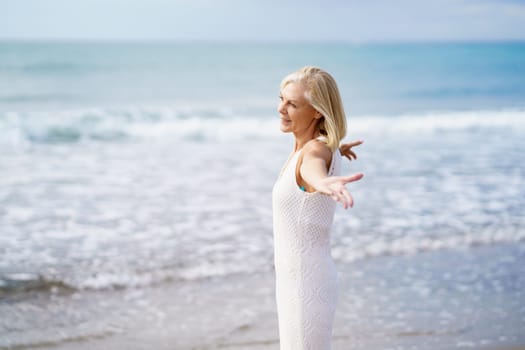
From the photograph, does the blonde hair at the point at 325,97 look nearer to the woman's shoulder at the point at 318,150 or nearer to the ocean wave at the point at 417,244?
the woman's shoulder at the point at 318,150

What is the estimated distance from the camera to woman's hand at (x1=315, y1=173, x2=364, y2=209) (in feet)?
7.23

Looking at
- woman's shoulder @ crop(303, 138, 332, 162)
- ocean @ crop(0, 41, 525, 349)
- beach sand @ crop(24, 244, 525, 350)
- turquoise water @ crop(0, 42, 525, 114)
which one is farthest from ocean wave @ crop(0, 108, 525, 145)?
woman's shoulder @ crop(303, 138, 332, 162)

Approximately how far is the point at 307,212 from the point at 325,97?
17.9 inches

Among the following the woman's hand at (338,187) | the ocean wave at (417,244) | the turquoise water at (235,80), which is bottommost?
the ocean wave at (417,244)

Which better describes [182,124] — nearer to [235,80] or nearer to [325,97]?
[235,80]

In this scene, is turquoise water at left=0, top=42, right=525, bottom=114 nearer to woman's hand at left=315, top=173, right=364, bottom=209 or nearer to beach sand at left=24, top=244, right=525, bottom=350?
beach sand at left=24, top=244, right=525, bottom=350

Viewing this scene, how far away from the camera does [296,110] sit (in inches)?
105

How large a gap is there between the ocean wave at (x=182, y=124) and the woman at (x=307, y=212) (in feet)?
40.3

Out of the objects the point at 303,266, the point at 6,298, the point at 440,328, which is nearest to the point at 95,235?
the point at 6,298

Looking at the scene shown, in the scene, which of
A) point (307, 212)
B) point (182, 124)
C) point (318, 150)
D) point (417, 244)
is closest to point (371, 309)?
point (417, 244)

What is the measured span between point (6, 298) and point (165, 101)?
63.3 ft

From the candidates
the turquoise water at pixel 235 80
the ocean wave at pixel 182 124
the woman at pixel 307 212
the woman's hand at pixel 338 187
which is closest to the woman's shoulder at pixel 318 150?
the woman at pixel 307 212

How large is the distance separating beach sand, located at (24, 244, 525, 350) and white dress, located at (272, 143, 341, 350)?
169 centimetres

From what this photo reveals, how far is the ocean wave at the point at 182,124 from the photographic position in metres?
15.4
